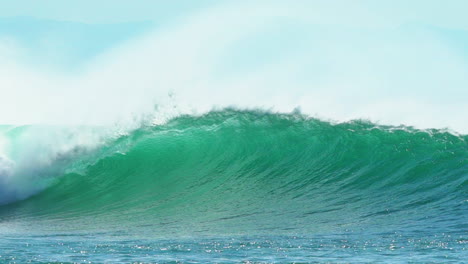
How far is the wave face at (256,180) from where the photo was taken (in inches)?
417

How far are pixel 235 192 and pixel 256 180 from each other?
92cm

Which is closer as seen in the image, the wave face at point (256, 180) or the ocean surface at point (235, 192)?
the ocean surface at point (235, 192)

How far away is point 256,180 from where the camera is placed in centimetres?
1372

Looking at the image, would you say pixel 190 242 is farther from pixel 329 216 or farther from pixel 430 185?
pixel 430 185

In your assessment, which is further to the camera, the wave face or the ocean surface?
the wave face

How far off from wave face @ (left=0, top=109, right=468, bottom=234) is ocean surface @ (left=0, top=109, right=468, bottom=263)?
0.11 ft

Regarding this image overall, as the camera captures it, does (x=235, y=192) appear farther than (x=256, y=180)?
No

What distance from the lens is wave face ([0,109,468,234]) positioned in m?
10.6

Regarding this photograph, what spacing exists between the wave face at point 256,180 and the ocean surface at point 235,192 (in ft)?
0.11

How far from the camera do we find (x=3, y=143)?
15312 millimetres

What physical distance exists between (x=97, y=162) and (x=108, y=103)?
3377mm

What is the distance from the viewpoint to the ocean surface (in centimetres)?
823

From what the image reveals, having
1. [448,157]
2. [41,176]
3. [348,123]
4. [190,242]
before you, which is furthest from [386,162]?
[41,176]

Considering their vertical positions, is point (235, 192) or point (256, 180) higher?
point (256, 180)
